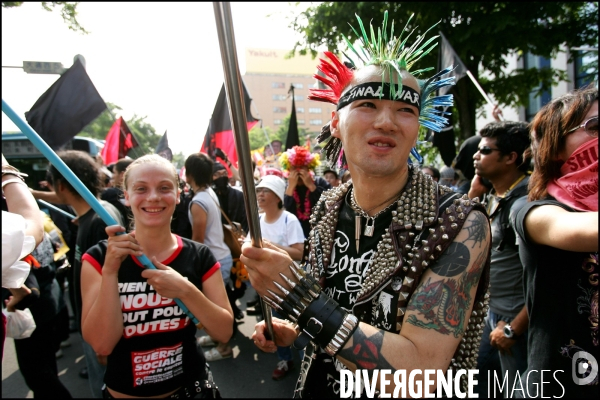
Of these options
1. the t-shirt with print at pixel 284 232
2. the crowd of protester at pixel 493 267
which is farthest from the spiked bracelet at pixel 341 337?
the t-shirt with print at pixel 284 232

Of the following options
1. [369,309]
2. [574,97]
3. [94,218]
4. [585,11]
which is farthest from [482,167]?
[585,11]

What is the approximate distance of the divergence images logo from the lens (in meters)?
1.61

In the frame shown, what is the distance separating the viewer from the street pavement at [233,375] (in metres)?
3.85

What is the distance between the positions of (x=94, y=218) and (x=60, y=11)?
1382 centimetres

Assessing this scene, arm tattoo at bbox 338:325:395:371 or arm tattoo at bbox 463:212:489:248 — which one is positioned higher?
arm tattoo at bbox 463:212:489:248

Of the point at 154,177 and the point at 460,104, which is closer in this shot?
the point at 154,177

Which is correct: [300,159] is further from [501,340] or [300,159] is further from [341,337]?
[341,337]

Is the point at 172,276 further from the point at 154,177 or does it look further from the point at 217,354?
the point at 217,354

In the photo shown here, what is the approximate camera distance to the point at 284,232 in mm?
4230

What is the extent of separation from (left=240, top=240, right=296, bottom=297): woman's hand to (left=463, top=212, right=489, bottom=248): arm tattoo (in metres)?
0.69

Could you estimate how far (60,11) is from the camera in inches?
518

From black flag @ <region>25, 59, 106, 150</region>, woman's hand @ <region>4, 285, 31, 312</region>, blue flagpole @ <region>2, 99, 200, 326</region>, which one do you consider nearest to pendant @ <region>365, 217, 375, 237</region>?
blue flagpole @ <region>2, 99, 200, 326</region>

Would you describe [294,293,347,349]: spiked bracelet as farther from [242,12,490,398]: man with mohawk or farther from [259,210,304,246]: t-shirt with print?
[259,210,304,246]: t-shirt with print

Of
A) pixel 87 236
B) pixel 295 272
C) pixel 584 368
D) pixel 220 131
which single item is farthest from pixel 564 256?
pixel 220 131
